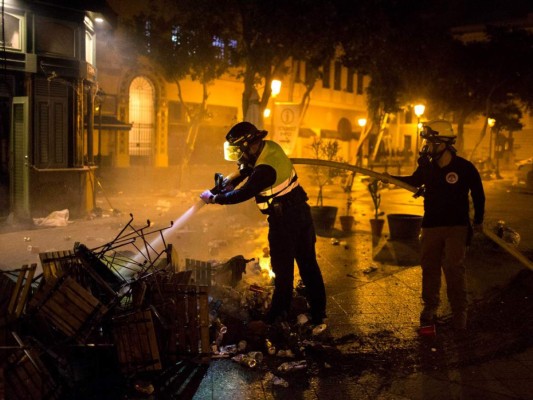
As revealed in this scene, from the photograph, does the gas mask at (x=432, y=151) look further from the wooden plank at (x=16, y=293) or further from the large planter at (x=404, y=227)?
the large planter at (x=404, y=227)

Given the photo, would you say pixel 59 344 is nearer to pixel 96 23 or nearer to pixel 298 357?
pixel 298 357

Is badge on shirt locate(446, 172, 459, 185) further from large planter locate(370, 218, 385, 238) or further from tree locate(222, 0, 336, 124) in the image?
tree locate(222, 0, 336, 124)

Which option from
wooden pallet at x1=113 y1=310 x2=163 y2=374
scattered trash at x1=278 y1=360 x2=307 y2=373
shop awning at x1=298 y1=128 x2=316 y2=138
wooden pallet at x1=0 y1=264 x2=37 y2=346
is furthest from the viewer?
shop awning at x1=298 y1=128 x2=316 y2=138

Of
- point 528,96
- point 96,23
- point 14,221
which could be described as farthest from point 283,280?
point 528,96

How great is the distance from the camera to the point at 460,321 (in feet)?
18.4

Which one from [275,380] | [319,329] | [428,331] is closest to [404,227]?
[428,331]

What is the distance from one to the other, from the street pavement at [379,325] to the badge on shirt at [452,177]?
1.52 m

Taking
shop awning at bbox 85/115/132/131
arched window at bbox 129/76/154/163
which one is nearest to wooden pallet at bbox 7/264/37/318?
shop awning at bbox 85/115/132/131

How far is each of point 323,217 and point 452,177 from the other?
6030 mm

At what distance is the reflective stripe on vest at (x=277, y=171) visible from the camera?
546 centimetres

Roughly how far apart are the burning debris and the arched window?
19317 mm

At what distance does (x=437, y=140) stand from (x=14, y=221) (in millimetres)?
8855

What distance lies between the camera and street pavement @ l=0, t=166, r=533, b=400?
4441 mm

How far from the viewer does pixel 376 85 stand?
23.9m
